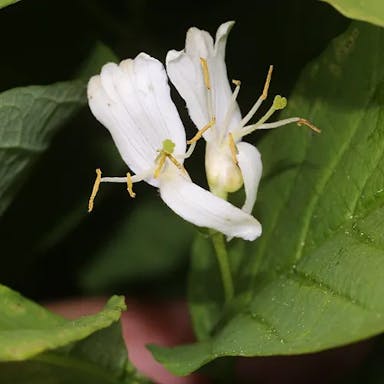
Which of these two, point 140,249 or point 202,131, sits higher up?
point 202,131

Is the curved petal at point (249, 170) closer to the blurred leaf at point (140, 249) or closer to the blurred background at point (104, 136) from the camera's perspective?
the blurred background at point (104, 136)

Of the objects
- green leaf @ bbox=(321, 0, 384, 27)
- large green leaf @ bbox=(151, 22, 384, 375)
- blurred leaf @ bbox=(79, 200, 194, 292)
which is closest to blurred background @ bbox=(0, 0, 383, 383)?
blurred leaf @ bbox=(79, 200, 194, 292)

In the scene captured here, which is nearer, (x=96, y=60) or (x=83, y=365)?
(x=83, y=365)

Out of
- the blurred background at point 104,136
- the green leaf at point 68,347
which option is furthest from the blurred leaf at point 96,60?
the green leaf at point 68,347

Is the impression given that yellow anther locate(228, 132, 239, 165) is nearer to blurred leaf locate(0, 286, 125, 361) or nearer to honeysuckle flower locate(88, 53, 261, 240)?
honeysuckle flower locate(88, 53, 261, 240)

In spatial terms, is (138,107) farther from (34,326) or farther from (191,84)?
(34,326)

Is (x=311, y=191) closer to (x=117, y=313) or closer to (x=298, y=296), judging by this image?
(x=298, y=296)

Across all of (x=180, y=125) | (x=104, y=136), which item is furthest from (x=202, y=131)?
(x=104, y=136)
